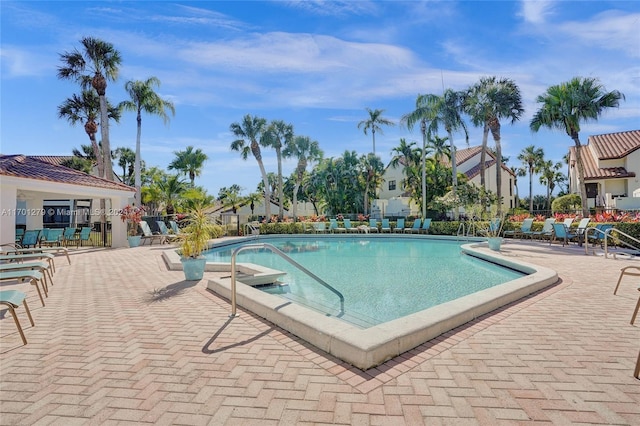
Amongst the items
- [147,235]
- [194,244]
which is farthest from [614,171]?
[147,235]

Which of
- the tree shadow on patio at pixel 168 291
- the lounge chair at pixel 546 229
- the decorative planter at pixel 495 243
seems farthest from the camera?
the lounge chair at pixel 546 229

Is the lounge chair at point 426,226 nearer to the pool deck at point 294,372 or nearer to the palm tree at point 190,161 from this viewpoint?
the pool deck at point 294,372

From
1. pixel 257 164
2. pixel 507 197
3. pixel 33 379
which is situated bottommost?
pixel 33 379

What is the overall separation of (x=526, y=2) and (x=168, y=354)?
9875 millimetres

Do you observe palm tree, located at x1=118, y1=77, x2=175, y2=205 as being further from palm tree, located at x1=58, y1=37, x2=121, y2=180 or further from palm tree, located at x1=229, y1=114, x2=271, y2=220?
palm tree, located at x1=229, y1=114, x2=271, y2=220

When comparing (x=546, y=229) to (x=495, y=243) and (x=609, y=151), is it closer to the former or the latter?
(x=495, y=243)

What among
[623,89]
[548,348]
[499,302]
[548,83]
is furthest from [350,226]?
[548,348]

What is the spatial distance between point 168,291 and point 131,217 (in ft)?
35.1

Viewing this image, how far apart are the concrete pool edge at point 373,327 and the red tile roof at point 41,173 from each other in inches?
390

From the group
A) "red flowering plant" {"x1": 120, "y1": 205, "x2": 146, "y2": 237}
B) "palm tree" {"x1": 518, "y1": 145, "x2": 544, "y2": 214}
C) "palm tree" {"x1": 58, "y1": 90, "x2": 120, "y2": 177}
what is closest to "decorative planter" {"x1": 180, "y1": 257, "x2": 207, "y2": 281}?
"red flowering plant" {"x1": 120, "y1": 205, "x2": 146, "y2": 237}

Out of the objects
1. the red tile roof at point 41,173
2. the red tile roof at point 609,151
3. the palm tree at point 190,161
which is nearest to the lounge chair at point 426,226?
the red tile roof at point 609,151

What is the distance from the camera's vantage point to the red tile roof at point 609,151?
2473 centimetres

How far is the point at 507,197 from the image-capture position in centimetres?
3519

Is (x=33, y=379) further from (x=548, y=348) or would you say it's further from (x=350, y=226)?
(x=350, y=226)
